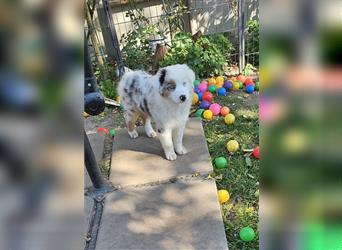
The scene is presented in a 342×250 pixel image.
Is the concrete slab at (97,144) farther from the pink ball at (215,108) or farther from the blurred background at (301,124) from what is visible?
the blurred background at (301,124)

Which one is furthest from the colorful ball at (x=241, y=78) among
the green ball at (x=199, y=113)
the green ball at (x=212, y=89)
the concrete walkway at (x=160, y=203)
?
the concrete walkway at (x=160, y=203)

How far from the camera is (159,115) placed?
342 centimetres

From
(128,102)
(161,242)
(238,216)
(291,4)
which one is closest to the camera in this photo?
(291,4)

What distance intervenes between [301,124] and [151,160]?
318 cm

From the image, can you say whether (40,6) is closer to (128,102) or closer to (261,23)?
(261,23)

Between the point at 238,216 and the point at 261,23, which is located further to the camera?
the point at 238,216

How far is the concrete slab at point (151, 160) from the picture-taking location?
334 centimetres

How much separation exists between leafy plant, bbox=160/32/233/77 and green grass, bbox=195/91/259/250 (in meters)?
0.62

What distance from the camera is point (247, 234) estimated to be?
2541 mm

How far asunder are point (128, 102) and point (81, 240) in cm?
332

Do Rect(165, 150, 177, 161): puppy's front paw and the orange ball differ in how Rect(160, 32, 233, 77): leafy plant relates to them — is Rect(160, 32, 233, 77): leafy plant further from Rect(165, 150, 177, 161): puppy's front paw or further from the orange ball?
Rect(165, 150, 177, 161): puppy's front paw

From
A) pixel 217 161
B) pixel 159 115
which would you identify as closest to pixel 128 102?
pixel 159 115

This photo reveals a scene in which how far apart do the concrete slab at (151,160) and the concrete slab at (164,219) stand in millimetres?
177

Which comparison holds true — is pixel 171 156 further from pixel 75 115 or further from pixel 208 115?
pixel 75 115
